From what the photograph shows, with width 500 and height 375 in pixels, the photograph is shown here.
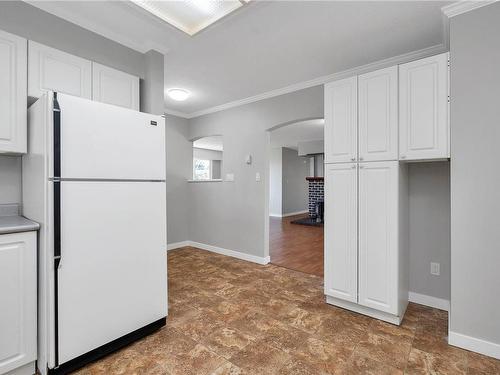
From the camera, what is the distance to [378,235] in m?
2.22

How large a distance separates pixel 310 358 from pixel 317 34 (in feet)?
8.52

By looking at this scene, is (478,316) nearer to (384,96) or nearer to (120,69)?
(384,96)

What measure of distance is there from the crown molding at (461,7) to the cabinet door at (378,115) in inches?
18.2

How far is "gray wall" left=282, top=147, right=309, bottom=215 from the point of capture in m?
9.47

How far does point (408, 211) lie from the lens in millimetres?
2535

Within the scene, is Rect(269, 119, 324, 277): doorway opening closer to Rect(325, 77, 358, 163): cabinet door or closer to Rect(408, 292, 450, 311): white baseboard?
Rect(408, 292, 450, 311): white baseboard

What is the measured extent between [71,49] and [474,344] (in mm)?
3780

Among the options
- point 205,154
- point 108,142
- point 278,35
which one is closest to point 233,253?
point 108,142

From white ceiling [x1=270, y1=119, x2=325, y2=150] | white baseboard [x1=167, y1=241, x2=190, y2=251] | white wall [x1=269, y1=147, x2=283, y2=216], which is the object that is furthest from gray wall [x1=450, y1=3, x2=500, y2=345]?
white wall [x1=269, y1=147, x2=283, y2=216]

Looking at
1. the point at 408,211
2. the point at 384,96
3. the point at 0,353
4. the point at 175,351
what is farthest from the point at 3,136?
the point at 408,211

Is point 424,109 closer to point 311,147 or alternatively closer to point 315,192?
→ point 311,147

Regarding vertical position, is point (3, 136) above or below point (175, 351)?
above

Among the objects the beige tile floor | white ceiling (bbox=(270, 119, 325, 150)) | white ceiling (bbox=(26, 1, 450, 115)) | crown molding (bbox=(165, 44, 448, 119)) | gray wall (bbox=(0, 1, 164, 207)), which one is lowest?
the beige tile floor

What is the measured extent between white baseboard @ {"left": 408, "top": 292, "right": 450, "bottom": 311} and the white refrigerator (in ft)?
8.08
